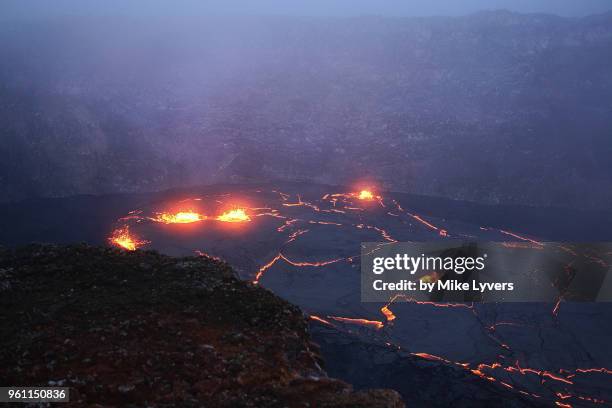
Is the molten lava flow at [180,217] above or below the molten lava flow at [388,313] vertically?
above

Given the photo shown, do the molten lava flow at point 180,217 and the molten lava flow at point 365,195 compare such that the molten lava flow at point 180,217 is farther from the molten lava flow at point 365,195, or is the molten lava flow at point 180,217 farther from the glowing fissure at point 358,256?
the molten lava flow at point 365,195

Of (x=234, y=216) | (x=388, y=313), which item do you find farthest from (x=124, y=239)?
(x=388, y=313)

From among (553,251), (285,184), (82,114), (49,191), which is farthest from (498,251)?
(82,114)

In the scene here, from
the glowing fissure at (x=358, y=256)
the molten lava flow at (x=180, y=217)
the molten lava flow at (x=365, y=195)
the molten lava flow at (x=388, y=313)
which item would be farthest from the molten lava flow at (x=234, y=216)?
the molten lava flow at (x=388, y=313)

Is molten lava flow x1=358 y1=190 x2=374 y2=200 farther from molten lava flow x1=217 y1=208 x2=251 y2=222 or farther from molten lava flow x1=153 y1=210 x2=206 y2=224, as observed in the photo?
molten lava flow x1=153 y1=210 x2=206 y2=224

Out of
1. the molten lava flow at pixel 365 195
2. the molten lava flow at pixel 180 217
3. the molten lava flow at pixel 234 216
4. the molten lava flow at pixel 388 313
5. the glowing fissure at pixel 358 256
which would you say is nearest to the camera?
the glowing fissure at pixel 358 256

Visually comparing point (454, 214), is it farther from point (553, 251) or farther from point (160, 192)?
point (160, 192)

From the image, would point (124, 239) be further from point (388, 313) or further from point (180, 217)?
point (388, 313)
